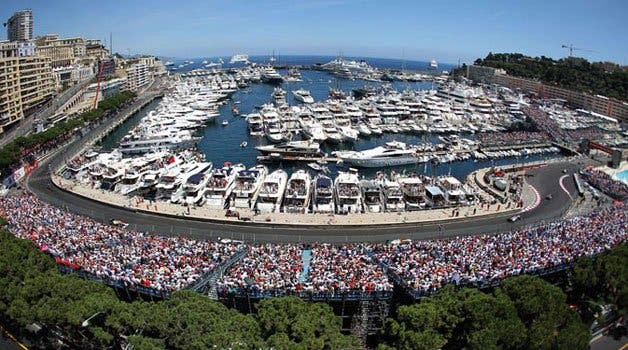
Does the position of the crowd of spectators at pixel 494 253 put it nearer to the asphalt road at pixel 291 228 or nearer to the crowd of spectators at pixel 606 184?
the asphalt road at pixel 291 228

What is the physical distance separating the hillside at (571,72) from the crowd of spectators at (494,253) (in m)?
88.9

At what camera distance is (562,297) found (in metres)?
21.8

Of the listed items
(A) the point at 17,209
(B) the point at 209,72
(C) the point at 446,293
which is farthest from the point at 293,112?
(B) the point at 209,72

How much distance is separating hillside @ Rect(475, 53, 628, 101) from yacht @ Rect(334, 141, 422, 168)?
69111 millimetres

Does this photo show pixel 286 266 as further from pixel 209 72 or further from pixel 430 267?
pixel 209 72

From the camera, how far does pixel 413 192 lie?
47156mm

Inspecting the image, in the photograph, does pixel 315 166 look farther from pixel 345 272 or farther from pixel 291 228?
pixel 345 272

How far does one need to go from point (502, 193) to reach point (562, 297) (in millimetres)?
29003

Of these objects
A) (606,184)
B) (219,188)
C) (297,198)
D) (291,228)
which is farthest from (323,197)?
(606,184)

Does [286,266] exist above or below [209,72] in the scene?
below

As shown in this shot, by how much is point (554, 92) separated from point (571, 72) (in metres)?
15.9

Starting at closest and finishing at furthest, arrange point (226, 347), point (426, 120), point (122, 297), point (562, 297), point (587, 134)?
point (226, 347) → point (562, 297) → point (122, 297) → point (587, 134) → point (426, 120)

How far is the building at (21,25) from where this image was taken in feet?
545

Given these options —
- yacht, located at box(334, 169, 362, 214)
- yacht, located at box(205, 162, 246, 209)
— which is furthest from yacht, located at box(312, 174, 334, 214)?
yacht, located at box(205, 162, 246, 209)
